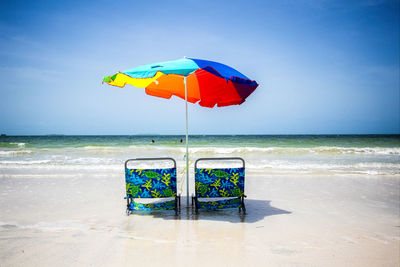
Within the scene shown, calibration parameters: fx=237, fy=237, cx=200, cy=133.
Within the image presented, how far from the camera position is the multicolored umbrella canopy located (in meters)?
3.56

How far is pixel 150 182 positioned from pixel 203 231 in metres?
1.19

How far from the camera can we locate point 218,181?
4152 millimetres

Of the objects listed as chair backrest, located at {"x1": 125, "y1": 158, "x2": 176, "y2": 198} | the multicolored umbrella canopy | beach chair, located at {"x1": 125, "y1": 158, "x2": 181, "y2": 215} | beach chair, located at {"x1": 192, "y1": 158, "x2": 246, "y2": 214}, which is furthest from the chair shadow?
the multicolored umbrella canopy

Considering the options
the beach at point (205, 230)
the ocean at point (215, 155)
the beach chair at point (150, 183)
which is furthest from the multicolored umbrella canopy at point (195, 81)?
the ocean at point (215, 155)

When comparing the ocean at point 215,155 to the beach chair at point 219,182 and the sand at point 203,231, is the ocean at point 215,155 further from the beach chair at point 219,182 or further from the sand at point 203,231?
the beach chair at point 219,182

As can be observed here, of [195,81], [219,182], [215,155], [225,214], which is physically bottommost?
[215,155]

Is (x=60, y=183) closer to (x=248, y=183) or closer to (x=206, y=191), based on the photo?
(x=206, y=191)

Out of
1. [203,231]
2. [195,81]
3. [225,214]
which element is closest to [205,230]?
[203,231]

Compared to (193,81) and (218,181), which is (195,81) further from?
(218,181)

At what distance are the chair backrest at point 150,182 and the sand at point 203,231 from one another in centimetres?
47

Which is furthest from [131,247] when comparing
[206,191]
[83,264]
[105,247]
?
[206,191]

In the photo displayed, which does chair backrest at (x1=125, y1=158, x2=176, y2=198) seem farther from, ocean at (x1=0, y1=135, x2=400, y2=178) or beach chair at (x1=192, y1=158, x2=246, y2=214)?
ocean at (x1=0, y1=135, x2=400, y2=178)

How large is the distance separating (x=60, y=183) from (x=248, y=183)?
5.48m

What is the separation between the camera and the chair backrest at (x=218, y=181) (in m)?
4.13
